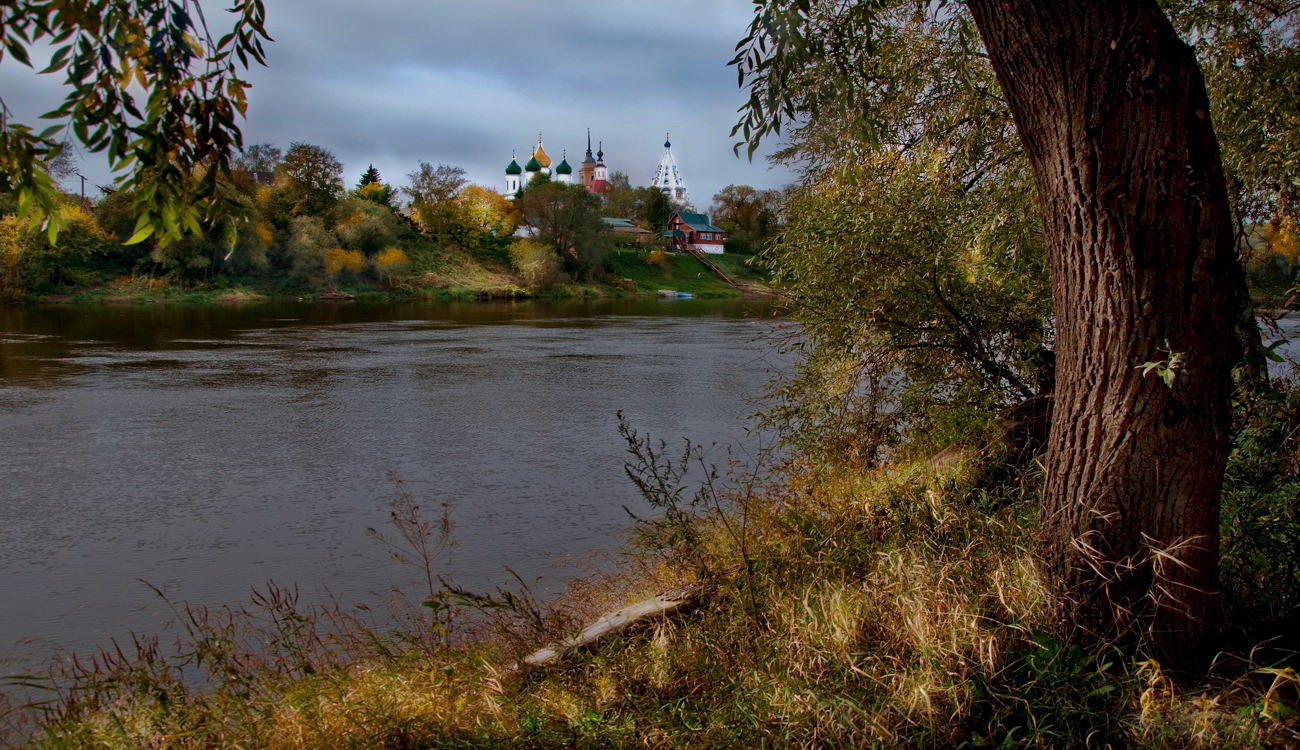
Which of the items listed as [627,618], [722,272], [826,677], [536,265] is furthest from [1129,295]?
[722,272]

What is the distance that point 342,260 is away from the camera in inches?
2280

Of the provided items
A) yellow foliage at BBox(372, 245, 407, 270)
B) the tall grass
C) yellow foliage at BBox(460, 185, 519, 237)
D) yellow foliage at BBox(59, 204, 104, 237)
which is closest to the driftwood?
the tall grass

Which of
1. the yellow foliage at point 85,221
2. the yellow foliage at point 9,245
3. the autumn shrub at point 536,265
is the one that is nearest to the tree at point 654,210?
the autumn shrub at point 536,265

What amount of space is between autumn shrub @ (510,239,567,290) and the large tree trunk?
60267 millimetres

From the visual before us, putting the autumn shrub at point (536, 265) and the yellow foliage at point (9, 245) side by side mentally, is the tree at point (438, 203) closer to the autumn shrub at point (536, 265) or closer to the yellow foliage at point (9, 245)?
the autumn shrub at point (536, 265)

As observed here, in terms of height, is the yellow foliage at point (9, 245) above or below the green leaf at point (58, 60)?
above

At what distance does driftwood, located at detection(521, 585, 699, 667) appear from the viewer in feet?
15.2

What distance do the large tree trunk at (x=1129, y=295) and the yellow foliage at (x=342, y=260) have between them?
57.8m

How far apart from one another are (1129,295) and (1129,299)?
1 cm

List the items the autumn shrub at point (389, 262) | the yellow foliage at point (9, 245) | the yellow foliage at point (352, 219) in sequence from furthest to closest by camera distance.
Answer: the yellow foliage at point (352, 219)
the autumn shrub at point (389, 262)
the yellow foliage at point (9, 245)

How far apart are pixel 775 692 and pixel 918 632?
24.2 inches

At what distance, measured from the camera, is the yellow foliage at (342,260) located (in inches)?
2242

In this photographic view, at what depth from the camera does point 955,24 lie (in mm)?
7574

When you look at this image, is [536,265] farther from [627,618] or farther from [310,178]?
[627,618]
